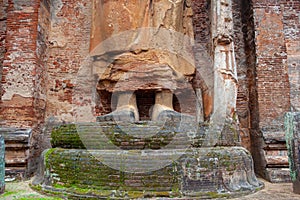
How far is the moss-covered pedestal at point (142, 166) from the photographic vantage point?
349 centimetres

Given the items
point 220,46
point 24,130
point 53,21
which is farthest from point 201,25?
point 24,130

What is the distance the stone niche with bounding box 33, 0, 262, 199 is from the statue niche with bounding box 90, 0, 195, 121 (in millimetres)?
17

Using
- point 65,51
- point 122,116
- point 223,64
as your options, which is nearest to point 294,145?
point 223,64

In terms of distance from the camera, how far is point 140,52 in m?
5.06

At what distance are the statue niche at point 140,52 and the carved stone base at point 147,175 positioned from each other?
116 cm

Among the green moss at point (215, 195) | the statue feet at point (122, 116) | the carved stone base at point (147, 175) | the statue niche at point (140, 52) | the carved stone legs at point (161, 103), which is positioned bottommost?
the green moss at point (215, 195)

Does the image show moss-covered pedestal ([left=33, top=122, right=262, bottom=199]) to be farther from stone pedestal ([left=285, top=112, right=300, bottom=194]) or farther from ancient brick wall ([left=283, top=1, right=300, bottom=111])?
ancient brick wall ([left=283, top=1, right=300, bottom=111])

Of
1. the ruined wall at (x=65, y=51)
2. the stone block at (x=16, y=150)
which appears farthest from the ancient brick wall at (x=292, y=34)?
the stone block at (x=16, y=150)

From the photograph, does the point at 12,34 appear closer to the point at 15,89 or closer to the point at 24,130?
the point at 15,89

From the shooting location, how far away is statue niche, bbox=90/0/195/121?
4926mm

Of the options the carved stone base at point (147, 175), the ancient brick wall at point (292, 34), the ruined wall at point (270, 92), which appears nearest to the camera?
the carved stone base at point (147, 175)

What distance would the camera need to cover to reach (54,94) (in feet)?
21.5

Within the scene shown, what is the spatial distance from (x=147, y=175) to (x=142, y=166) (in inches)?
4.6

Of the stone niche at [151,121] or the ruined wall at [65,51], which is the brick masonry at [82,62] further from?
the stone niche at [151,121]
